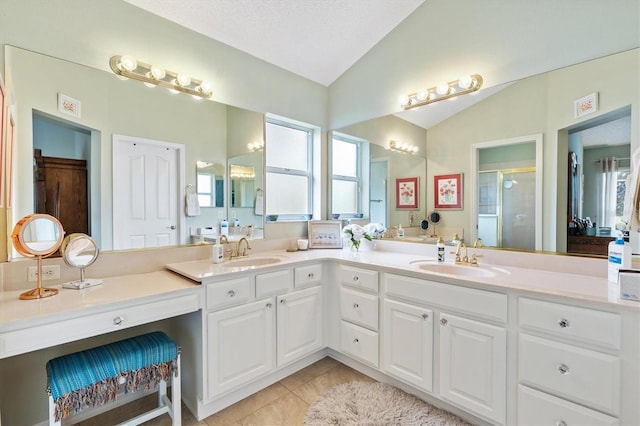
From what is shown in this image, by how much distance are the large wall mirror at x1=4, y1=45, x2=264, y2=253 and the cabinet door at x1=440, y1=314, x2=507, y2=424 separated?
5.99 ft

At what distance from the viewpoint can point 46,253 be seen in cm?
152

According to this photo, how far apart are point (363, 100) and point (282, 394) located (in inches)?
101

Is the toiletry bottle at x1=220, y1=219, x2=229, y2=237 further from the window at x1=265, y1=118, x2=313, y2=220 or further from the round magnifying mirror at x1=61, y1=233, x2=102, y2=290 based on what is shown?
the round magnifying mirror at x1=61, y1=233, x2=102, y2=290

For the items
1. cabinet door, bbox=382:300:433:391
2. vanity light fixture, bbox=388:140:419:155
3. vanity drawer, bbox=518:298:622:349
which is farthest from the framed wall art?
vanity drawer, bbox=518:298:622:349

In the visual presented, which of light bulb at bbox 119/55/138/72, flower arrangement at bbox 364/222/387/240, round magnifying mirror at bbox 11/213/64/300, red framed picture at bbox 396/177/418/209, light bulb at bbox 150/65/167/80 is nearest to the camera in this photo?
round magnifying mirror at bbox 11/213/64/300

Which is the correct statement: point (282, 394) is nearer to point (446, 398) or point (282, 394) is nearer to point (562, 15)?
point (446, 398)

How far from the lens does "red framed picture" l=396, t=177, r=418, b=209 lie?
2.55m

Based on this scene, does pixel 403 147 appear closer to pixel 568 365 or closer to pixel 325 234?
pixel 325 234

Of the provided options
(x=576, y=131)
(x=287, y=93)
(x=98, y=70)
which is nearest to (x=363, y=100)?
(x=287, y=93)

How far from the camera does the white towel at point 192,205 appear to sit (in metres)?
2.18

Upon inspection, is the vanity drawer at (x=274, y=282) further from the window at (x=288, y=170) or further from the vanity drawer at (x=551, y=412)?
the vanity drawer at (x=551, y=412)

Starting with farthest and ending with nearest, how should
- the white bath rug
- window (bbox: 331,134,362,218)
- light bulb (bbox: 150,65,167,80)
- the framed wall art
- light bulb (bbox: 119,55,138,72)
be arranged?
window (bbox: 331,134,362,218), the framed wall art, light bulb (bbox: 150,65,167,80), light bulb (bbox: 119,55,138,72), the white bath rug

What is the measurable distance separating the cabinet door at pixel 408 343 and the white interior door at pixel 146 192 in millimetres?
1626

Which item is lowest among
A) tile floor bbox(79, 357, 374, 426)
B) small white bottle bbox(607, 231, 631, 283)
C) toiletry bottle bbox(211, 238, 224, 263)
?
tile floor bbox(79, 357, 374, 426)
